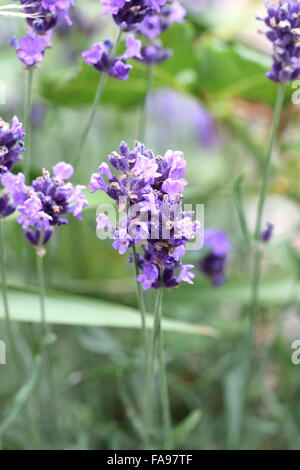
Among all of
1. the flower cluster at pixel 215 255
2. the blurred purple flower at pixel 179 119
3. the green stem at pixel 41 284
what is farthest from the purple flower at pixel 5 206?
the blurred purple flower at pixel 179 119

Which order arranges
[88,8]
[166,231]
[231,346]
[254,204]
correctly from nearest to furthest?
[166,231], [231,346], [88,8], [254,204]

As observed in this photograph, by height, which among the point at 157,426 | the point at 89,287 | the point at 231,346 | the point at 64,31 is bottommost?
the point at 157,426

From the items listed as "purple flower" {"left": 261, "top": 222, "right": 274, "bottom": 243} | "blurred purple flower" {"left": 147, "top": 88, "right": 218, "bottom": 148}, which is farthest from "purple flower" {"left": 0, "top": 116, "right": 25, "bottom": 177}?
"blurred purple flower" {"left": 147, "top": 88, "right": 218, "bottom": 148}

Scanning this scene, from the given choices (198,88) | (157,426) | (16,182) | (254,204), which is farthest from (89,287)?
(254,204)

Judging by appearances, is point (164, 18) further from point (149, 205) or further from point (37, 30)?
point (149, 205)

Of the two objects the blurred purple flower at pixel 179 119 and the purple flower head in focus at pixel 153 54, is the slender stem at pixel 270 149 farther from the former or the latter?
the blurred purple flower at pixel 179 119
